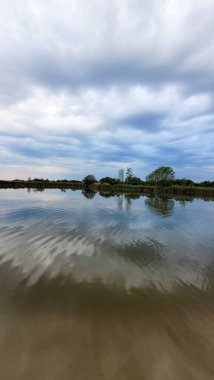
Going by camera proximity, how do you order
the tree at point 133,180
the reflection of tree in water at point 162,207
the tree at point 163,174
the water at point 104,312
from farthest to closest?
the tree at point 133,180
the tree at point 163,174
the reflection of tree in water at point 162,207
the water at point 104,312

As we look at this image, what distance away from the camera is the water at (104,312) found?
342 cm

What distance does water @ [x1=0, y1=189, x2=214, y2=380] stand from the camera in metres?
3.42

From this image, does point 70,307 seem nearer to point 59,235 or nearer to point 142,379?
point 142,379

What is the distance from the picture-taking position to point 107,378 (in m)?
3.17

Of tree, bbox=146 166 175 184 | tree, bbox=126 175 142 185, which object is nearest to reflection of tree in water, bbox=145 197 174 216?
tree, bbox=146 166 175 184

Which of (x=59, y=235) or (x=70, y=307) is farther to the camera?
(x=59, y=235)

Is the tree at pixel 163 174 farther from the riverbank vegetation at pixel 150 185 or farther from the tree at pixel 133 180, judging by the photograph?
the tree at pixel 133 180

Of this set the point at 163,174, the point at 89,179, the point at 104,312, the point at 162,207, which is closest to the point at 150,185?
the point at 163,174

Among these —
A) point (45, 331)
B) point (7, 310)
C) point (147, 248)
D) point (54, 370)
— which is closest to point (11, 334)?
point (45, 331)

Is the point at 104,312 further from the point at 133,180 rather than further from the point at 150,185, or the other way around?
the point at 133,180

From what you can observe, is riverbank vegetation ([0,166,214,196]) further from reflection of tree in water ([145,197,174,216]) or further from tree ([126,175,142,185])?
reflection of tree in water ([145,197,174,216])

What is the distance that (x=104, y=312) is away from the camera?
4957 mm

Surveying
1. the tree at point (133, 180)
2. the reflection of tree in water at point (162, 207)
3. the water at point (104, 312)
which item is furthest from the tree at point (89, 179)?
the water at point (104, 312)

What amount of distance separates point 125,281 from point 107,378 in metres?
3.49
